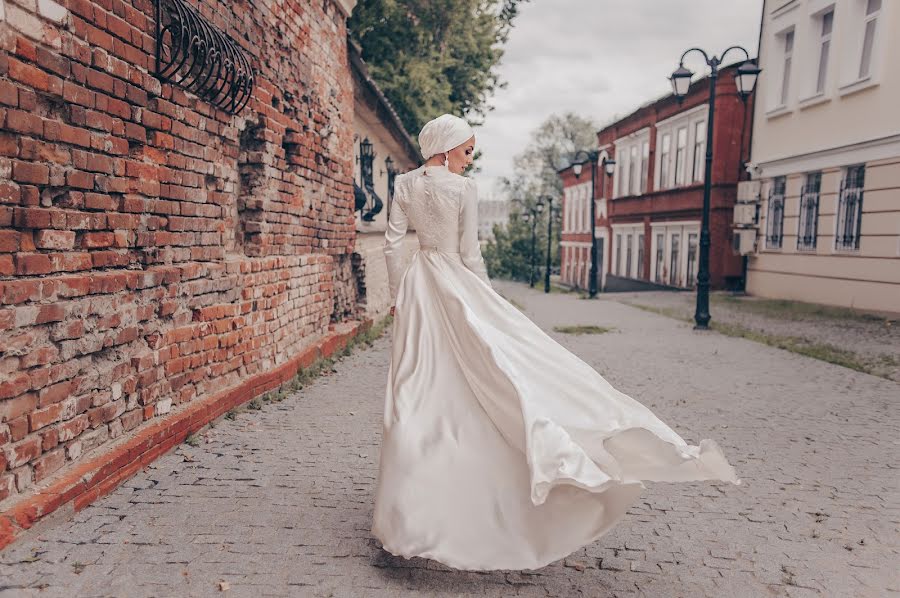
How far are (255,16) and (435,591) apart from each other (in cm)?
511

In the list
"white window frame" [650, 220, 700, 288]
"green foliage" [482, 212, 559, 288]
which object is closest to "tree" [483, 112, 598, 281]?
"green foliage" [482, 212, 559, 288]

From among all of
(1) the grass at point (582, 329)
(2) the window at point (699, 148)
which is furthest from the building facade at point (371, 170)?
(2) the window at point (699, 148)

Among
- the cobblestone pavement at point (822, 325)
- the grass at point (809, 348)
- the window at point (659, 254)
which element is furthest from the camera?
the window at point (659, 254)

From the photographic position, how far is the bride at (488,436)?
2922mm

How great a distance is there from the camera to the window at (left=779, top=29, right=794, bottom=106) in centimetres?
1906

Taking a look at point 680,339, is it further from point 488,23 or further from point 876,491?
point 488,23

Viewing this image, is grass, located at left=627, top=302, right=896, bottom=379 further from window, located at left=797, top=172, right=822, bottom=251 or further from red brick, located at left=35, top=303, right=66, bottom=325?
red brick, located at left=35, top=303, right=66, bottom=325

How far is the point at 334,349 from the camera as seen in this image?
28.6ft

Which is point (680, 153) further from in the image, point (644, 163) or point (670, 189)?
point (644, 163)

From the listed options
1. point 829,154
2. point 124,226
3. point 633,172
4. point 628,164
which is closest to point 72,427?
point 124,226

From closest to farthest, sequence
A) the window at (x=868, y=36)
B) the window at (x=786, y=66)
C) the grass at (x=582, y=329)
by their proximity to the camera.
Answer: the grass at (x=582, y=329), the window at (x=868, y=36), the window at (x=786, y=66)

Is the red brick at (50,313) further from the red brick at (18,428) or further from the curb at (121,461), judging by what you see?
the curb at (121,461)

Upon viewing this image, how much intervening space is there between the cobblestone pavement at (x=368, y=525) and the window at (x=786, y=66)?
50.8 ft

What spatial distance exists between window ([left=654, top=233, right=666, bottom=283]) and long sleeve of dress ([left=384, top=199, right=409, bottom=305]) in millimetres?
26745
